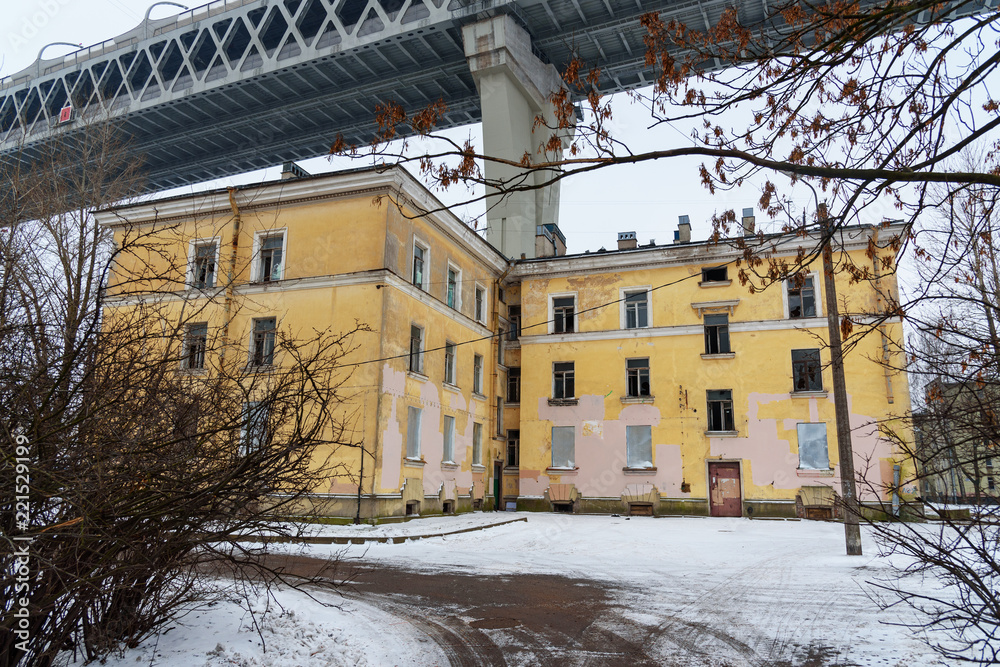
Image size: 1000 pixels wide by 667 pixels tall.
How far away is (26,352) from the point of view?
3.99 m

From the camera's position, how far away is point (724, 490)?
26.8m

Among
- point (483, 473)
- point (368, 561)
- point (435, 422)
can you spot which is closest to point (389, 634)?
point (368, 561)

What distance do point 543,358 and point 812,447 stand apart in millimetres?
11652

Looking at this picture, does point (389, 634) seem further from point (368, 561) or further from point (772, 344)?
point (772, 344)

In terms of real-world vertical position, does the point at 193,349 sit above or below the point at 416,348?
below

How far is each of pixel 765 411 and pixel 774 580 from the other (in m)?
16.8

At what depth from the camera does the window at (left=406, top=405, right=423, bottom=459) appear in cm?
2248

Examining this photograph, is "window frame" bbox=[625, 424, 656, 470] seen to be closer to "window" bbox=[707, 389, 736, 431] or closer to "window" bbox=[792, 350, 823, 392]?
"window" bbox=[707, 389, 736, 431]

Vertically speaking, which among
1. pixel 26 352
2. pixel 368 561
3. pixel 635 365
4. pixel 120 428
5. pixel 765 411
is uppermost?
pixel 635 365

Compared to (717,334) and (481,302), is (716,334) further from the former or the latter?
(481,302)

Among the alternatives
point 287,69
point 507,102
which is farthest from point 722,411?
point 287,69

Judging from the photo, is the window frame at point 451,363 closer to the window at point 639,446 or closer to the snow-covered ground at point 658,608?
the window at point 639,446

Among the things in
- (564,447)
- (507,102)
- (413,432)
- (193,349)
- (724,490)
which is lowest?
(724,490)

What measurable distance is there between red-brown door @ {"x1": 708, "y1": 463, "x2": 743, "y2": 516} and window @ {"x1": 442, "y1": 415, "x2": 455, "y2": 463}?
10633 mm
